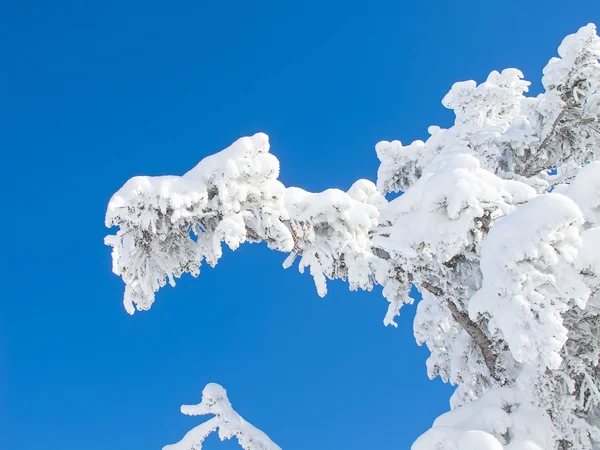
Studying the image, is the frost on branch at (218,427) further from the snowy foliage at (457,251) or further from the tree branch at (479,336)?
the tree branch at (479,336)

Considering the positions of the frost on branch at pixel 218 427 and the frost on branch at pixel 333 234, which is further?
the frost on branch at pixel 218 427

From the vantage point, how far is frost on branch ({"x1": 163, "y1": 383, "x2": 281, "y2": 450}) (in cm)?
738

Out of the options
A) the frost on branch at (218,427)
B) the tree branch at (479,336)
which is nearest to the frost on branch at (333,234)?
the tree branch at (479,336)

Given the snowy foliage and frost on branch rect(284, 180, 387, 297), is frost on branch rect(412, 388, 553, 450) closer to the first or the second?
the snowy foliage

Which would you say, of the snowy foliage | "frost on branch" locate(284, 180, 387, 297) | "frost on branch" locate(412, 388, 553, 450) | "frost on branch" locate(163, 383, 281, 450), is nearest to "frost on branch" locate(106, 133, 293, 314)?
the snowy foliage

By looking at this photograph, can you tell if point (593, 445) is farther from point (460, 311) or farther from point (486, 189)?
point (486, 189)

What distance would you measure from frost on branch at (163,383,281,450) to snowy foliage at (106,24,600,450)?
7.7 inches

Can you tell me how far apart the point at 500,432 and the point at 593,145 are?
5932 millimetres

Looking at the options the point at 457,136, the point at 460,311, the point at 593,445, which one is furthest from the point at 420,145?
the point at 593,445

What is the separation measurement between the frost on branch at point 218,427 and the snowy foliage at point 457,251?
196 millimetres

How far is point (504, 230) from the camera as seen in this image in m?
4.40

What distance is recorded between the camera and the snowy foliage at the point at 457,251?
4.25 m

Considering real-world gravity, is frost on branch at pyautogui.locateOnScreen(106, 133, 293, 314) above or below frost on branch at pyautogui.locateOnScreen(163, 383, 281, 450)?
above

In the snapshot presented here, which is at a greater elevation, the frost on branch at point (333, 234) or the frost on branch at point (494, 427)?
the frost on branch at point (333, 234)
